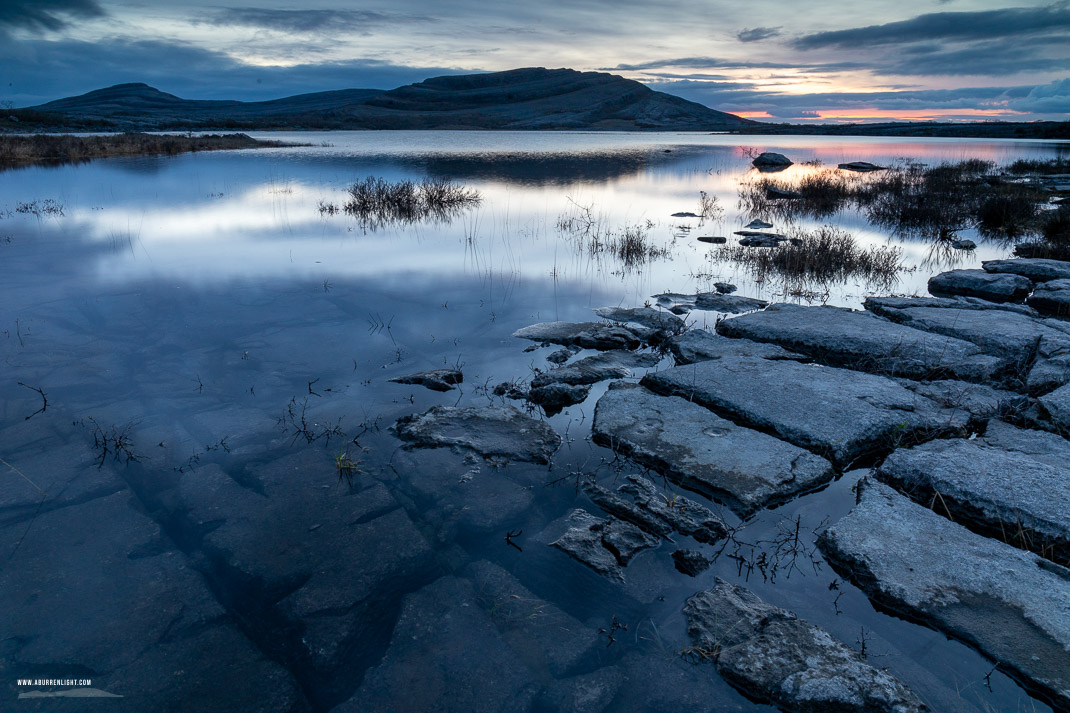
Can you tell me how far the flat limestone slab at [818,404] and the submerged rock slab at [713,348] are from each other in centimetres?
32

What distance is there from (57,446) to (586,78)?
161164 mm

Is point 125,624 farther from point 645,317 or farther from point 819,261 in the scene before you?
point 819,261

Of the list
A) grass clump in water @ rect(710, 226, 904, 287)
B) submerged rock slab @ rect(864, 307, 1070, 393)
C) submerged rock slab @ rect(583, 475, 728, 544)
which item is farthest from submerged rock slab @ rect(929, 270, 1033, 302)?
submerged rock slab @ rect(583, 475, 728, 544)

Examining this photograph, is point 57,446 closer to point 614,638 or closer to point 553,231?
point 614,638

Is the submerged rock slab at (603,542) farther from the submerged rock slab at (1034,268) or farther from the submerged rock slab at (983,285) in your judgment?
the submerged rock slab at (1034,268)

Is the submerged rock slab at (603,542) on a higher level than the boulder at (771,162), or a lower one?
lower

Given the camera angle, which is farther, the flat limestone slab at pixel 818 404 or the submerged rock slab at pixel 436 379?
the submerged rock slab at pixel 436 379

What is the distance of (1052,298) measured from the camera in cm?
645

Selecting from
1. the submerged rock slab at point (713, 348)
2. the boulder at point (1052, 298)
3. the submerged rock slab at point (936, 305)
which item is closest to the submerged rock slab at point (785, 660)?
the submerged rock slab at point (713, 348)

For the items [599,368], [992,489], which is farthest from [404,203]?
[992,489]

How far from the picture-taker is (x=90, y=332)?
17.0 feet

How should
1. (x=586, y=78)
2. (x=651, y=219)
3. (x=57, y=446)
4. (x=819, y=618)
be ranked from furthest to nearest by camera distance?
(x=586, y=78) < (x=651, y=219) < (x=57, y=446) < (x=819, y=618)

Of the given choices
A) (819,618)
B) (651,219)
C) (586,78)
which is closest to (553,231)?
(651,219)

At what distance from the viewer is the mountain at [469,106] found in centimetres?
9506
